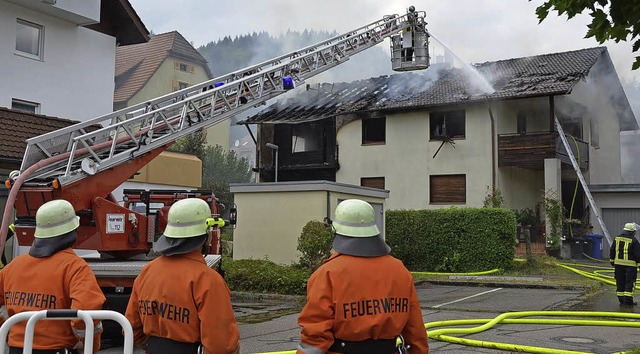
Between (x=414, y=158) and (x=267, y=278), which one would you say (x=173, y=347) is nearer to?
(x=267, y=278)

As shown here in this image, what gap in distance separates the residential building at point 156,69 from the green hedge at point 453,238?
23.6m

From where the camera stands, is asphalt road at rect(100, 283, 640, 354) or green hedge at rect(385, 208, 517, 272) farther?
green hedge at rect(385, 208, 517, 272)

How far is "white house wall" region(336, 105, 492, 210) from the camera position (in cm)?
2458

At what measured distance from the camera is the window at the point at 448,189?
2502 centimetres

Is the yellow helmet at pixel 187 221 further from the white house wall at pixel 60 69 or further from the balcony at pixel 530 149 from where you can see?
the balcony at pixel 530 149

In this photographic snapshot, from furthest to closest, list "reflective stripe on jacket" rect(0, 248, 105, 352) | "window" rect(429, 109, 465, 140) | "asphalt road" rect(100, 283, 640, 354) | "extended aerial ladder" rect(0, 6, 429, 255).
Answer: "window" rect(429, 109, 465, 140), "extended aerial ladder" rect(0, 6, 429, 255), "asphalt road" rect(100, 283, 640, 354), "reflective stripe on jacket" rect(0, 248, 105, 352)

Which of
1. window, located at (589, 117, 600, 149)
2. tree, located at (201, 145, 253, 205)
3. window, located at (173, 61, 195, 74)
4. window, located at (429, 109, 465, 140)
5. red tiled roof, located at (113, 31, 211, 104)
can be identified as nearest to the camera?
window, located at (429, 109, 465, 140)

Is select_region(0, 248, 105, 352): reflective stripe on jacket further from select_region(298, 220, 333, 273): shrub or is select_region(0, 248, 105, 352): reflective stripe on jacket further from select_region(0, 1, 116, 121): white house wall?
select_region(0, 1, 116, 121): white house wall

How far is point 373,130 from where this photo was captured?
27.4 metres

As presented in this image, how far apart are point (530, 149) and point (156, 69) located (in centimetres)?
2403

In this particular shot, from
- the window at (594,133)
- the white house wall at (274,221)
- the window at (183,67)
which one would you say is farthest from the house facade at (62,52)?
the window at (183,67)

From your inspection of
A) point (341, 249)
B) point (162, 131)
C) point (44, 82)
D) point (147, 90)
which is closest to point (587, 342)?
point (341, 249)

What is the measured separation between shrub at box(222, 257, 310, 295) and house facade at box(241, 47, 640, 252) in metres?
12.6

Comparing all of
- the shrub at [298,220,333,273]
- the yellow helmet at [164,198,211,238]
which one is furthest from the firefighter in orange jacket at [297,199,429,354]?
the shrub at [298,220,333,273]
